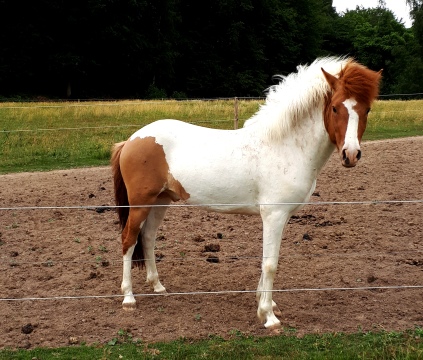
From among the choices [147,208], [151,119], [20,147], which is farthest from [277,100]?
[151,119]

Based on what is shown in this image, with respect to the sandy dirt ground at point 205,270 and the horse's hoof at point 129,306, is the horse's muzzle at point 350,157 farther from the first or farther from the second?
the horse's hoof at point 129,306

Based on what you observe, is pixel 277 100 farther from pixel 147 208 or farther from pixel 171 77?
pixel 171 77

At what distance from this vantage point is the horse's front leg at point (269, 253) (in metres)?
4.50

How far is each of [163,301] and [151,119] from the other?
42.3ft

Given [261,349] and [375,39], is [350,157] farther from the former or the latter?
[375,39]

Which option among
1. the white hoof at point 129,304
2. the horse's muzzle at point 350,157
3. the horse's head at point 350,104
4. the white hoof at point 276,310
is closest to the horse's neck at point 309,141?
the horse's head at point 350,104

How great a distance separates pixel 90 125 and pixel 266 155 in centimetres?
1258

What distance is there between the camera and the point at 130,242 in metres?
5.10

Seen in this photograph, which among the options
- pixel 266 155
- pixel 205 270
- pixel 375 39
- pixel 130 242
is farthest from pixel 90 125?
pixel 375 39

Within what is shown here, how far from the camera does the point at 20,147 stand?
44.3 ft

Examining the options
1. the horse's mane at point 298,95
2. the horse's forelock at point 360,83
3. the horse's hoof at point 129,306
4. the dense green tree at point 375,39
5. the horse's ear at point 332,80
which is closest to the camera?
the horse's forelock at point 360,83

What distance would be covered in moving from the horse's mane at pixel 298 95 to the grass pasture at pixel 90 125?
26.7ft

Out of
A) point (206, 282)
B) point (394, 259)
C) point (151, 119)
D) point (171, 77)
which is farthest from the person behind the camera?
point (171, 77)

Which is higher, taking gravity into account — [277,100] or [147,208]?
[277,100]
